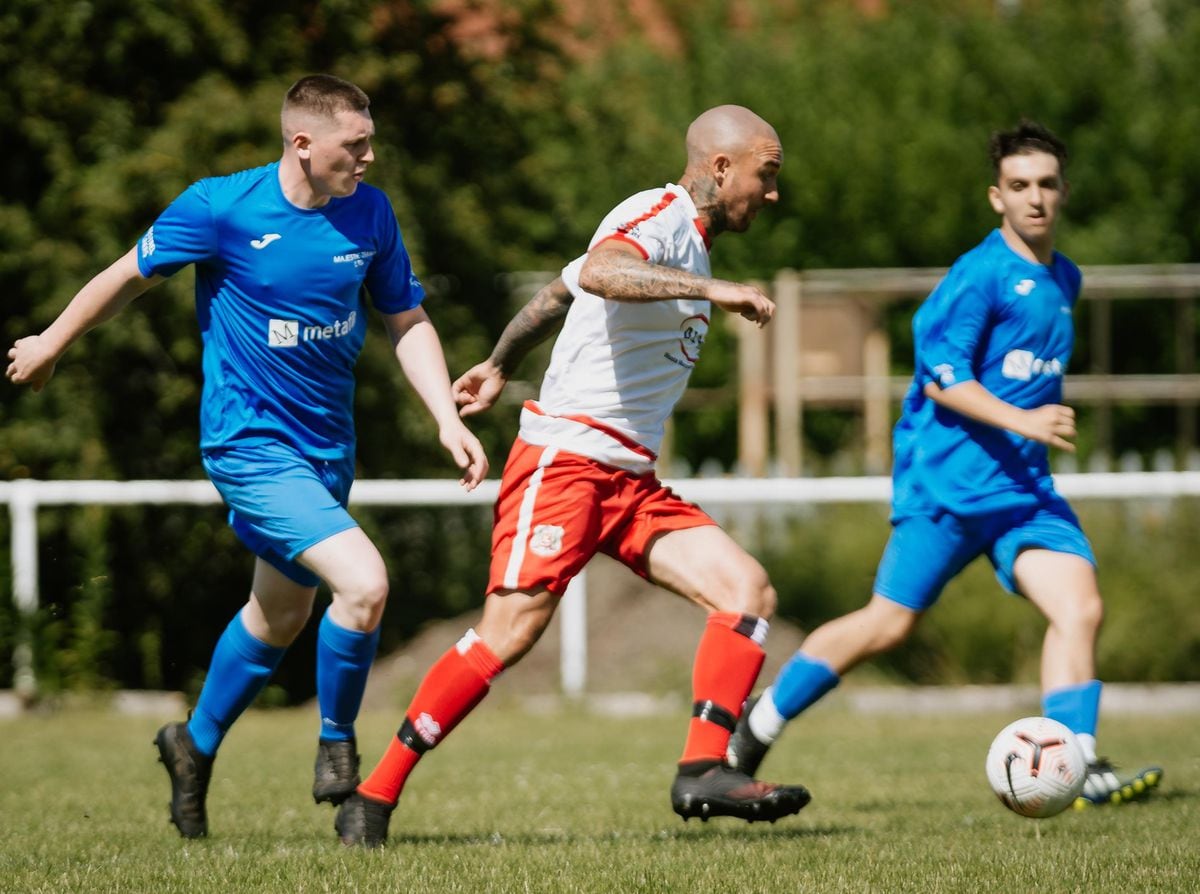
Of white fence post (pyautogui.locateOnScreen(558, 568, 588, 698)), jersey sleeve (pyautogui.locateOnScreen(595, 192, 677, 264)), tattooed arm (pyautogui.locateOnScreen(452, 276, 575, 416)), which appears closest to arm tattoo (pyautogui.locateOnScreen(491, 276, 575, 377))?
tattooed arm (pyautogui.locateOnScreen(452, 276, 575, 416))

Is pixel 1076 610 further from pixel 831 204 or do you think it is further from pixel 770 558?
pixel 831 204

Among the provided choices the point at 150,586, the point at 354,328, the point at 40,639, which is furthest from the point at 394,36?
the point at 354,328

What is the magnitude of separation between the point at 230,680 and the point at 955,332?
2.83 meters

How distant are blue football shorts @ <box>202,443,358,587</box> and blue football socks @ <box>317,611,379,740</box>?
254 millimetres

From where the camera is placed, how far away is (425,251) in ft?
45.0

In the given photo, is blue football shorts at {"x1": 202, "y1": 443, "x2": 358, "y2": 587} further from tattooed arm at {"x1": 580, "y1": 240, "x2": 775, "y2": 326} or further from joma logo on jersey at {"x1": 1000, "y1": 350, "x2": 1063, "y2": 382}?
joma logo on jersey at {"x1": 1000, "y1": 350, "x2": 1063, "y2": 382}

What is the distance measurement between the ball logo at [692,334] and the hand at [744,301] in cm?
64

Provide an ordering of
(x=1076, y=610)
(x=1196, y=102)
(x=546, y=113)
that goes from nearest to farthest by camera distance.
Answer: (x=1076, y=610), (x=546, y=113), (x=1196, y=102)

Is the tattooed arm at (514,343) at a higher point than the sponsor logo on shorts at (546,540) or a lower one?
higher

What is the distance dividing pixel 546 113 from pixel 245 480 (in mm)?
9528

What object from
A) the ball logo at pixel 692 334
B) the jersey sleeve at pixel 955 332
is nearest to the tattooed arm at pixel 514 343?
the ball logo at pixel 692 334

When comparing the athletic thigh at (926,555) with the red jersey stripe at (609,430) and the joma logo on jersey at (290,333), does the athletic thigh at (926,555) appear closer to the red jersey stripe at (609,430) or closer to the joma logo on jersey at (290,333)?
the red jersey stripe at (609,430)

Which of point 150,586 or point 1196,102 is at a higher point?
point 1196,102

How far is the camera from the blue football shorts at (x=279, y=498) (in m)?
5.48
